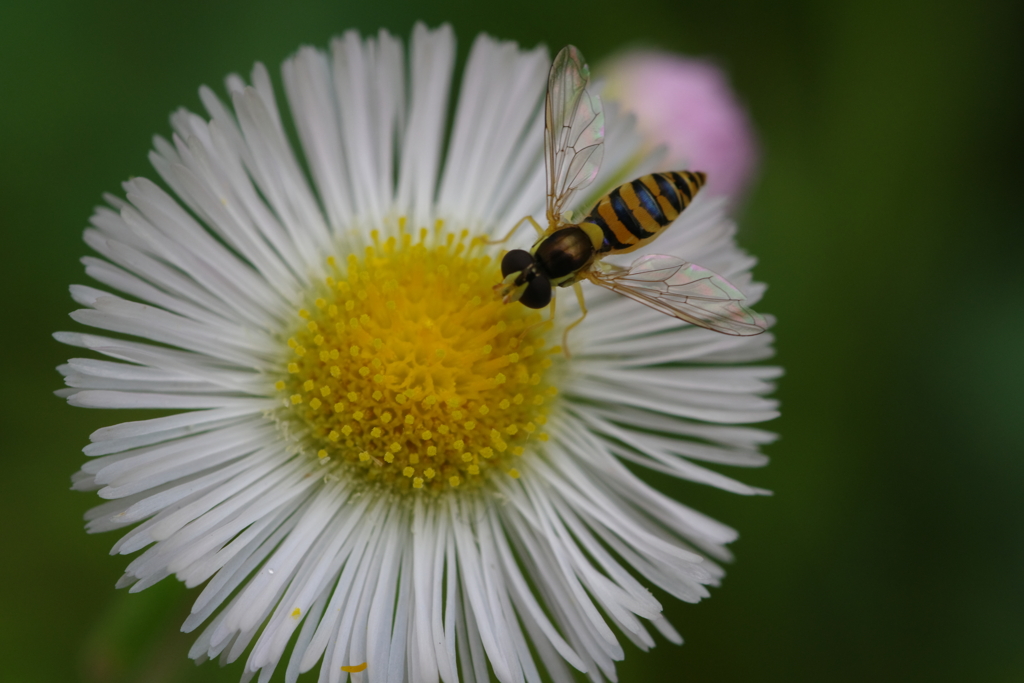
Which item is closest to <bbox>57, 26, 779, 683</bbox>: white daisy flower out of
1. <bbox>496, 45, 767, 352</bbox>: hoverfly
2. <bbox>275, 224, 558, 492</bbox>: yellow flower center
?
<bbox>275, 224, 558, 492</bbox>: yellow flower center

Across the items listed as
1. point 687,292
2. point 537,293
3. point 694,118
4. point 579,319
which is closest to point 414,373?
point 537,293

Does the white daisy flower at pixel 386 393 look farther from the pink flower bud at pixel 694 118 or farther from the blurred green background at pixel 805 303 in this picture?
A: the blurred green background at pixel 805 303

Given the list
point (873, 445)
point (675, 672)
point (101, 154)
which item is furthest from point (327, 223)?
point (873, 445)

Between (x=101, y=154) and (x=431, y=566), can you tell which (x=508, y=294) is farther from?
(x=101, y=154)

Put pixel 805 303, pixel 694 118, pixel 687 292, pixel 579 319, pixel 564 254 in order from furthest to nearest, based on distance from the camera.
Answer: pixel 805 303 → pixel 694 118 → pixel 579 319 → pixel 564 254 → pixel 687 292

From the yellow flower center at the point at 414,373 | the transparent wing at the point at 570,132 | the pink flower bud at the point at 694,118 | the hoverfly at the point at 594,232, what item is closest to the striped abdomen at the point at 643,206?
the hoverfly at the point at 594,232

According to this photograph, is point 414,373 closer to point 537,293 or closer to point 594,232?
point 537,293
